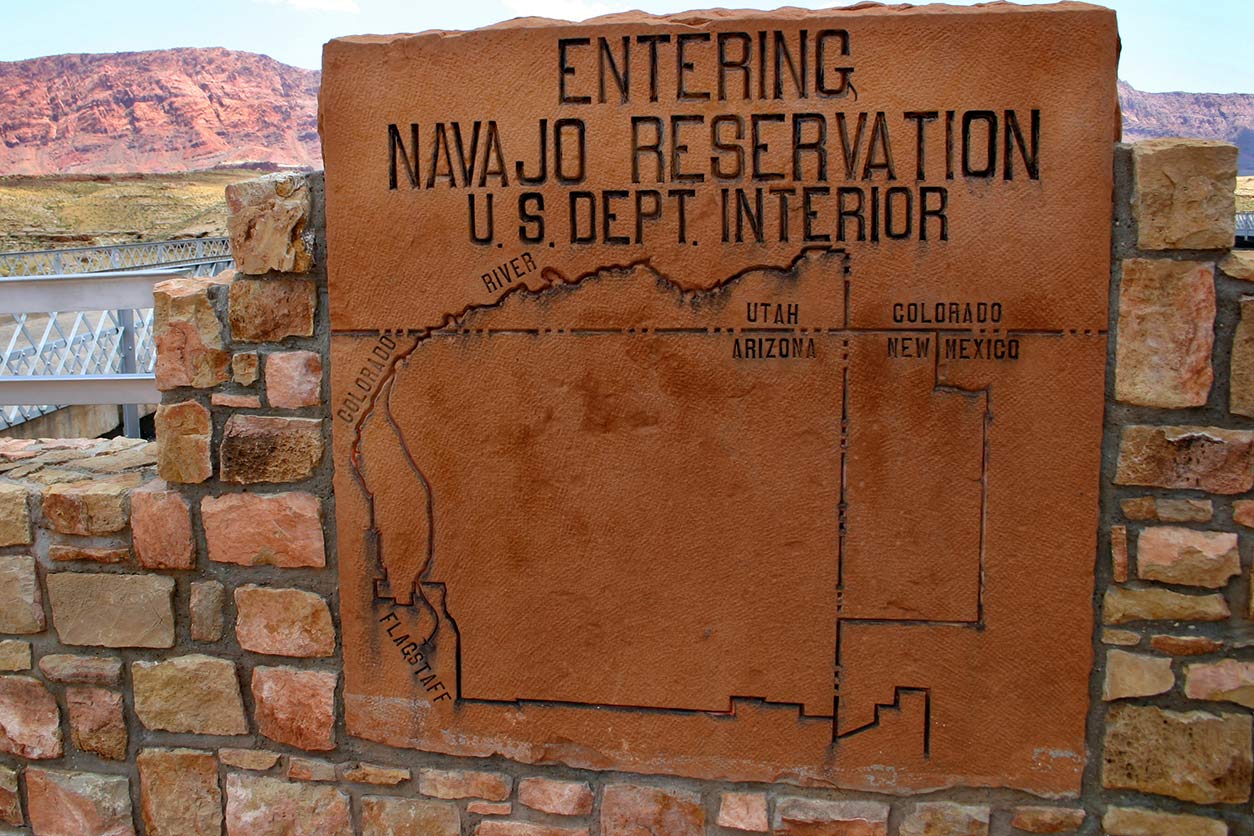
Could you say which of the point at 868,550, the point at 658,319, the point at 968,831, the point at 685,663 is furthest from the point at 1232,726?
the point at 658,319

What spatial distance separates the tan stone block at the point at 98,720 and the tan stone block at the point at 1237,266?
2800 millimetres

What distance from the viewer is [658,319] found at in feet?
7.40

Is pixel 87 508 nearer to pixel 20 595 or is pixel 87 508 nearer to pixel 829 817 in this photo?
pixel 20 595

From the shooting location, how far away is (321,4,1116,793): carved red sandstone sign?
214 cm

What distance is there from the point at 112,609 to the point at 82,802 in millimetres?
535

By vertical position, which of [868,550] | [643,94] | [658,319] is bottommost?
[868,550]

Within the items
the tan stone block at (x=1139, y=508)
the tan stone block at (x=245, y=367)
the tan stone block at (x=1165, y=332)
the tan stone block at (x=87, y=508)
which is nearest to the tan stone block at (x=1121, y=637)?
the tan stone block at (x=1139, y=508)

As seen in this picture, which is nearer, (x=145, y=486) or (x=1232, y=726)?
(x=1232, y=726)

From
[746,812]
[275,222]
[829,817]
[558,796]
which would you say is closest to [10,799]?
[558,796]

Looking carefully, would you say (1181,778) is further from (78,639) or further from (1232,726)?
(78,639)

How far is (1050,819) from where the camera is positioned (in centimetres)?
226

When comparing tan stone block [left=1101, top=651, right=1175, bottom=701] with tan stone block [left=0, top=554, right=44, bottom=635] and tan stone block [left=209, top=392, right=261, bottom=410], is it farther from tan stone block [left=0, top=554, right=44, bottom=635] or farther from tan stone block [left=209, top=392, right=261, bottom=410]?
tan stone block [left=0, top=554, right=44, bottom=635]

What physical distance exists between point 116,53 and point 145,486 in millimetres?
87300

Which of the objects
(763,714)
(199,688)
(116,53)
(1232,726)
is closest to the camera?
(1232,726)
